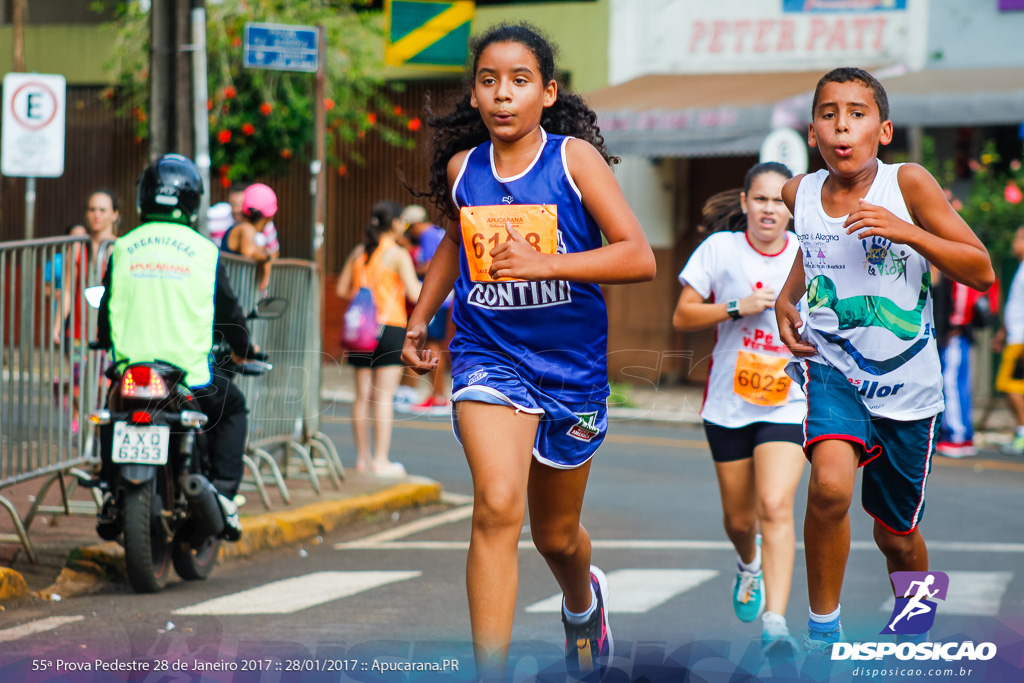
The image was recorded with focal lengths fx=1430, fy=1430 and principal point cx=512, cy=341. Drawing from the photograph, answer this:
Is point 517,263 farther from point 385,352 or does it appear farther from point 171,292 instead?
point 385,352

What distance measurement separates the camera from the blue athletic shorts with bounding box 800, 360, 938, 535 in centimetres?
450

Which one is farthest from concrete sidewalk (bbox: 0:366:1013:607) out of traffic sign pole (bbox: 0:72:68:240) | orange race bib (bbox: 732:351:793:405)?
traffic sign pole (bbox: 0:72:68:240)

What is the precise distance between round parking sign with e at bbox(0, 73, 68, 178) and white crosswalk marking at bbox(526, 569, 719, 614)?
7.45m

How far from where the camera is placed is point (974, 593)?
6711mm

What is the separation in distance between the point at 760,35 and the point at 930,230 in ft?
53.2

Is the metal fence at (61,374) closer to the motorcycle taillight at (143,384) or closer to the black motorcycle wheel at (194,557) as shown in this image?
the black motorcycle wheel at (194,557)

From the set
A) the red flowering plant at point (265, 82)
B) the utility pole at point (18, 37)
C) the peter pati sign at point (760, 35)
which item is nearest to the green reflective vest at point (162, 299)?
the red flowering plant at point (265, 82)

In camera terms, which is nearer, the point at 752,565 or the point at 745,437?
the point at 745,437

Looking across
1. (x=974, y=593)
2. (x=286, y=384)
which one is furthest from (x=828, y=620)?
(x=286, y=384)

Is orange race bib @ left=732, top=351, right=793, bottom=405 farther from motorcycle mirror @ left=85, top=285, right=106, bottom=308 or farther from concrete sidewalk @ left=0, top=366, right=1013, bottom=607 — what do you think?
motorcycle mirror @ left=85, top=285, right=106, bottom=308

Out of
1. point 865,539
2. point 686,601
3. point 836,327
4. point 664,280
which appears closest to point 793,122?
point 664,280

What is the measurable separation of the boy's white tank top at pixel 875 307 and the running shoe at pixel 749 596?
1516 mm

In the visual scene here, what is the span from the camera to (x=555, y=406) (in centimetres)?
414

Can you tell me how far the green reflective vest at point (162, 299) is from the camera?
6.22 meters
